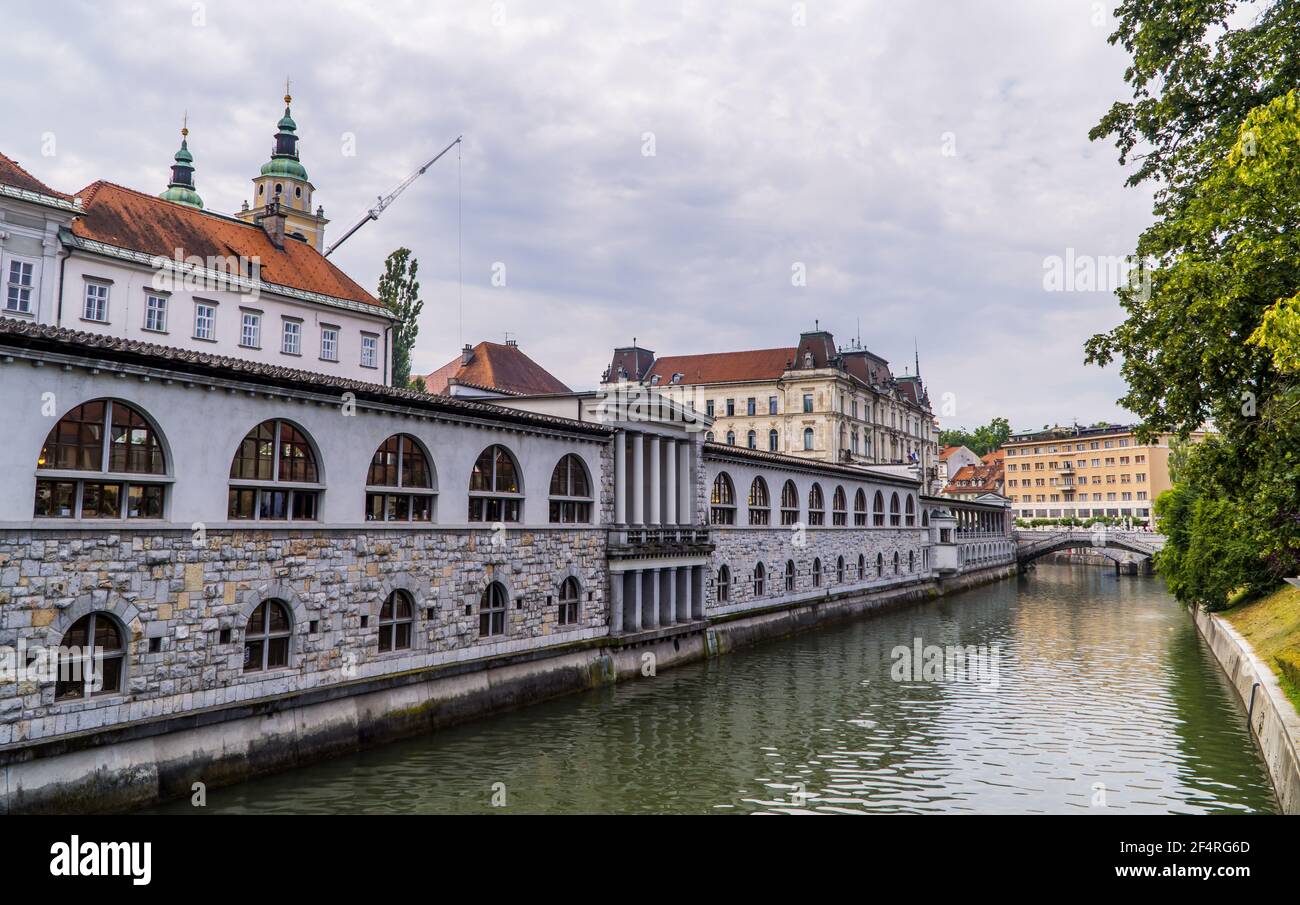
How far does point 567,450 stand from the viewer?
1230 inches

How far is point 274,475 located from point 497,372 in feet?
141

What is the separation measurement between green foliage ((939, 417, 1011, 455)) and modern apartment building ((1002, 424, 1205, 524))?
111 feet

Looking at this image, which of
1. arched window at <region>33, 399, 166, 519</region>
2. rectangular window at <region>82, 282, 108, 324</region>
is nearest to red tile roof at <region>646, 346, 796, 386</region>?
rectangular window at <region>82, 282, 108, 324</region>

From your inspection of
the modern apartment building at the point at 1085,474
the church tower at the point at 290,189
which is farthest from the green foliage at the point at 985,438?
the church tower at the point at 290,189

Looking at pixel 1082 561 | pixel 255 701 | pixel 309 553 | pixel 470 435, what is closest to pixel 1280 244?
pixel 470 435

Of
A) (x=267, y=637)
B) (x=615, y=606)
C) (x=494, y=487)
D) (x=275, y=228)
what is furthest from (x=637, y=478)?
(x=275, y=228)

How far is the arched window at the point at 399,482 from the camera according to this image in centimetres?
2386

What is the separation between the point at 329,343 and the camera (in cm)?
4894

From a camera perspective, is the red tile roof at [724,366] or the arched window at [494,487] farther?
the red tile roof at [724,366]

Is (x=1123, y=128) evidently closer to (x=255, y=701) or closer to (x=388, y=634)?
(x=388, y=634)

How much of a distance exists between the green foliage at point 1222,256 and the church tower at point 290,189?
61.6m

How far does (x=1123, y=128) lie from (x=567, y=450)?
1938cm

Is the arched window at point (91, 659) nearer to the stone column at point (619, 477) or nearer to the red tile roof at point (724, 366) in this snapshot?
the stone column at point (619, 477)

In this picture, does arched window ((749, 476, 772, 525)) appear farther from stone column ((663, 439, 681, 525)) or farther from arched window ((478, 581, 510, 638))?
arched window ((478, 581, 510, 638))
